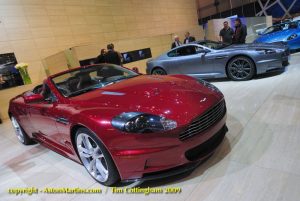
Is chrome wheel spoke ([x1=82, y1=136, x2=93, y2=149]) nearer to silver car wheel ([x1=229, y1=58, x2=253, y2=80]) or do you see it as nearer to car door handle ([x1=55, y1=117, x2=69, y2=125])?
car door handle ([x1=55, y1=117, x2=69, y2=125])

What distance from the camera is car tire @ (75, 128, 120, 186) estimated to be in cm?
209

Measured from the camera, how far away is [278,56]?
196 inches

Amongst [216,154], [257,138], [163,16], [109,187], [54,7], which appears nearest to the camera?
[109,187]

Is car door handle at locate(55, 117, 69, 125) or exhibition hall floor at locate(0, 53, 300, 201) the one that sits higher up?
car door handle at locate(55, 117, 69, 125)

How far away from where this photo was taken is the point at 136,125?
192cm

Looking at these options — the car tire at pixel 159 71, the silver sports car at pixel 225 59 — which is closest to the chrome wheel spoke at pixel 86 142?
the silver sports car at pixel 225 59

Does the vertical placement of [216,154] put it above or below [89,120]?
below

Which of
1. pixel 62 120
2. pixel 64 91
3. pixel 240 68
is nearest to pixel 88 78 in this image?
pixel 64 91

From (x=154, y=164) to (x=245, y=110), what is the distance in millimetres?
2131

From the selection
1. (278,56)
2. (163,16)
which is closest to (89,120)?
(278,56)

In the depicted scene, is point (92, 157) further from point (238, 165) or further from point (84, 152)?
point (238, 165)

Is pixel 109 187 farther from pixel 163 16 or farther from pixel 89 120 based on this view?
pixel 163 16

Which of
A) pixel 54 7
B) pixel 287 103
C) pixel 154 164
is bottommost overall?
pixel 287 103

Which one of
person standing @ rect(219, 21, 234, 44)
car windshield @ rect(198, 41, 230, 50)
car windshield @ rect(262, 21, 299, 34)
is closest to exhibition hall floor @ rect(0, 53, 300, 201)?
car windshield @ rect(198, 41, 230, 50)
